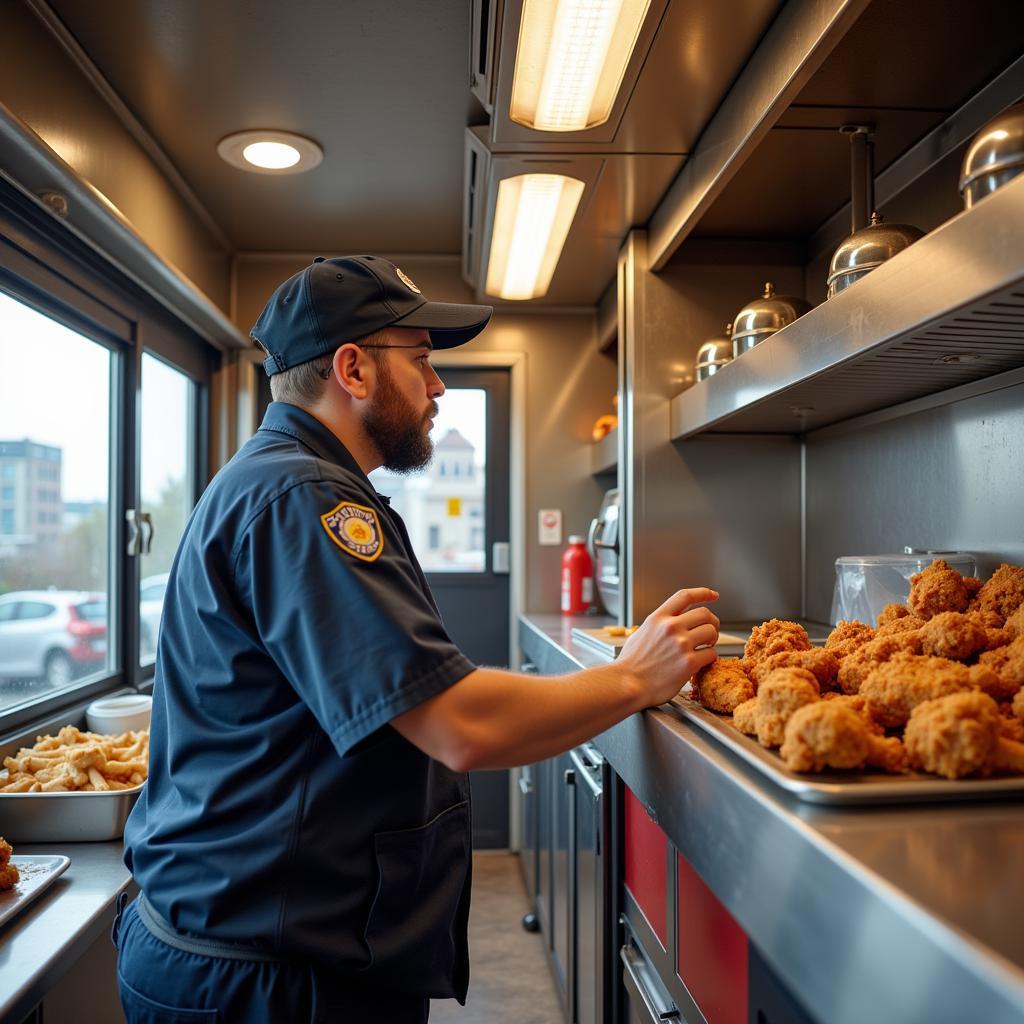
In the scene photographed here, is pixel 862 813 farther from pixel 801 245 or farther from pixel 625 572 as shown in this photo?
pixel 801 245

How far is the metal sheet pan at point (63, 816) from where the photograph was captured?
1841 mm

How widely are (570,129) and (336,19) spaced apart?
0.59 metres

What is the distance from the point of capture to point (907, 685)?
3.26ft

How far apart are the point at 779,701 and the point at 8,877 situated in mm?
1327

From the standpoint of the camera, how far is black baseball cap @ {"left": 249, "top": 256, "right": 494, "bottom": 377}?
132 centimetres

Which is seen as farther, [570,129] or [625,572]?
[625,572]

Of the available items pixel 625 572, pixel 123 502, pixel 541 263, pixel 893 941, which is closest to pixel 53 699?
pixel 123 502

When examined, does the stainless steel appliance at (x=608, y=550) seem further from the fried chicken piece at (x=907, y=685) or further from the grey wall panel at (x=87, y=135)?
the fried chicken piece at (x=907, y=685)

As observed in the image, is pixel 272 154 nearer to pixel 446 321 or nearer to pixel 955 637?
pixel 446 321

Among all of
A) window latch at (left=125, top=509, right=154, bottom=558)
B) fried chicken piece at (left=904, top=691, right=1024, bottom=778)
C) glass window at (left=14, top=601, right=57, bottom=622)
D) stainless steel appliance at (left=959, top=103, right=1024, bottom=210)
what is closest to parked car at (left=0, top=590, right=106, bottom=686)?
glass window at (left=14, top=601, right=57, bottom=622)

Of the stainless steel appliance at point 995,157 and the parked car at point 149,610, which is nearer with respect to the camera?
→ the stainless steel appliance at point 995,157

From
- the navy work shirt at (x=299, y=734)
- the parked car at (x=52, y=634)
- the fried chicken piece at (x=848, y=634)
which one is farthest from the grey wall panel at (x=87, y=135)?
the fried chicken piece at (x=848, y=634)

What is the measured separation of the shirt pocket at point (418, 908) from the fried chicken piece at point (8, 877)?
77 cm

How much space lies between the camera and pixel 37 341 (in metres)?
2.34
